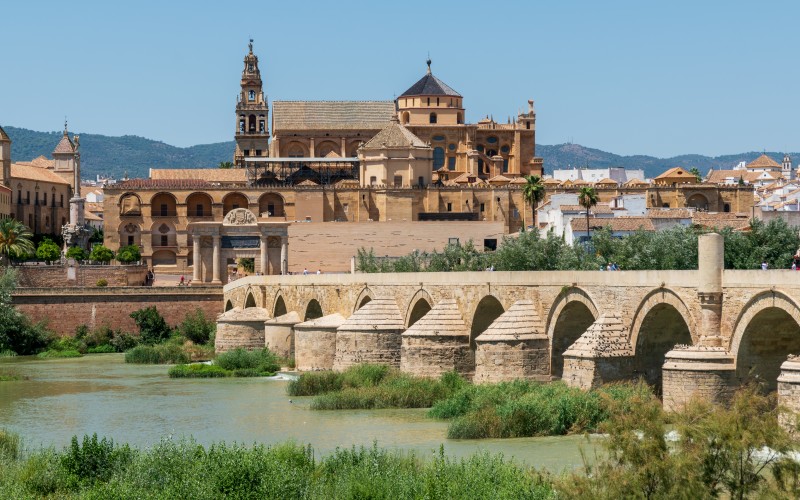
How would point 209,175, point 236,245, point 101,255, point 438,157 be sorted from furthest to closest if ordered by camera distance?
point 209,175, point 438,157, point 101,255, point 236,245

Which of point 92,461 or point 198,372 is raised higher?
point 92,461

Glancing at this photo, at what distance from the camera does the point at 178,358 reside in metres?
56.1

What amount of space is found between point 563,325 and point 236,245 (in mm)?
41797

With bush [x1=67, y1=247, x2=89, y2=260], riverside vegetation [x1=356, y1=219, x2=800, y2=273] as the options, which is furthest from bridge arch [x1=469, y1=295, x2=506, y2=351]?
bush [x1=67, y1=247, x2=89, y2=260]

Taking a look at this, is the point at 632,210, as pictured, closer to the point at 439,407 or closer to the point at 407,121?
the point at 407,121

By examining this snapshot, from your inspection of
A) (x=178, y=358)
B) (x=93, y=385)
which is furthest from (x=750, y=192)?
(x=93, y=385)

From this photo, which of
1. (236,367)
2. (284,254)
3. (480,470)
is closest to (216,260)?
(284,254)

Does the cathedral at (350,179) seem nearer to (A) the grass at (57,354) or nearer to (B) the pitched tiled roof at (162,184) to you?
(B) the pitched tiled roof at (162,184)

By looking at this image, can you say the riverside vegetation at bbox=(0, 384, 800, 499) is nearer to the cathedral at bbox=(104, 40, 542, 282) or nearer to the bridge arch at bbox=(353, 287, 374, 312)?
the bridge arch at bbox=(353, 287, 374, 312)

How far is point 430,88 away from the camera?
10000cm

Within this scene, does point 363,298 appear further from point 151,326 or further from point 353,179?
point 353,179

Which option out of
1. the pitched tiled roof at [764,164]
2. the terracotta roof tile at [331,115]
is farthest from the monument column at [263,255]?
the pitched tiled roof at [764,164]

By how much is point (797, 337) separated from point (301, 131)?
74.2 meters

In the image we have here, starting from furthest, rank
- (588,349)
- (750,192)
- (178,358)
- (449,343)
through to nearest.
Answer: (750,192)
(178,358)
(449,343)
(588,349)
